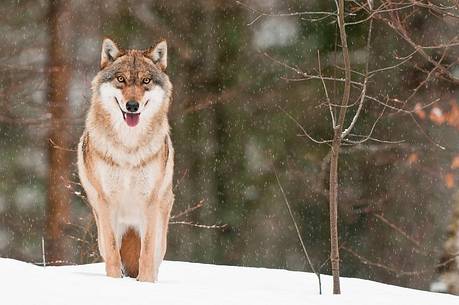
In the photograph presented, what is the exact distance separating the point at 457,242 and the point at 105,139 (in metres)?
10.8

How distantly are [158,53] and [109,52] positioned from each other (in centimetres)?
43

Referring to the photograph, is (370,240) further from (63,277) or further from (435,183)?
(63,277)

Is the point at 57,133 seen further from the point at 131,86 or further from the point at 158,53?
the point at 131,86

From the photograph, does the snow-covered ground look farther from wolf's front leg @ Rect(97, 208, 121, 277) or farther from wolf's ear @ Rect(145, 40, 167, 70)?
wolf's ear @ Rect(145, 40, 167, 70)

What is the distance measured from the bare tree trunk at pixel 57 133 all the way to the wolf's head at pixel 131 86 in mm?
9496

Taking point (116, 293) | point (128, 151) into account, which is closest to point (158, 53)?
point (128, 151)

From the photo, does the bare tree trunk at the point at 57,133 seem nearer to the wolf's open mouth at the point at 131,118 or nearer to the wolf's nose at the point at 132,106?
the wolf's open mouth at the point at 131,118

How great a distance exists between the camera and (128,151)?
25.4 ft

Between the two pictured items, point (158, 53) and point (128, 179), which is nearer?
point (128, 179)

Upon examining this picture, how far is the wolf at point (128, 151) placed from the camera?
766cm

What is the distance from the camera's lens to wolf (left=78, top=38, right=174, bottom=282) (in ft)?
25.1

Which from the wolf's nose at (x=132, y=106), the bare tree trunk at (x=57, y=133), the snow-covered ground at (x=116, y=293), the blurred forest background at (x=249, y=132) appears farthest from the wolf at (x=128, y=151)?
the blurred forest background at (x=249, y=132)

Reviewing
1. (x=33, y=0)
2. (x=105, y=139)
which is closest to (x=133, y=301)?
(x=105, y=139)

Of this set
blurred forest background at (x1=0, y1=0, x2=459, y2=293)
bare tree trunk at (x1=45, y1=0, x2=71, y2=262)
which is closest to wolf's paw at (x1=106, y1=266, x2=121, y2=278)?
bare tree trunk at (x1=45, y1=0, x2=71, y2=262)
